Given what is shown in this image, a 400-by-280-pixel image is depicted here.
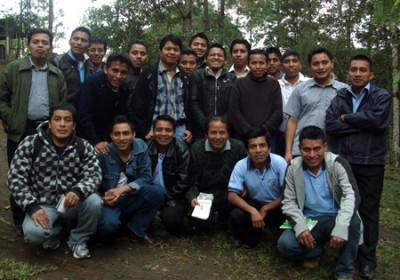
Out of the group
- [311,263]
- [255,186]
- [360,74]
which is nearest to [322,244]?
[311,263]

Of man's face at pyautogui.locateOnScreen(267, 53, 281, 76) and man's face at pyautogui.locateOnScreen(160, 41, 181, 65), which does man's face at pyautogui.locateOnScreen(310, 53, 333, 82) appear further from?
man's face at pyautogui.locateOnScreen(160, 41, 181, 65)

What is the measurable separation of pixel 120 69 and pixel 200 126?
1377 millimetres

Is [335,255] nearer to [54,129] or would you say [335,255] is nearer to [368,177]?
[368,177]

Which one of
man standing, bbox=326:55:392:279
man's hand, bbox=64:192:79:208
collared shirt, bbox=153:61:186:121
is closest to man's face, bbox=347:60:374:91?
man standing, bbox=326:55:392:279

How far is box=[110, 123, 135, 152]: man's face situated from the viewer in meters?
4.80

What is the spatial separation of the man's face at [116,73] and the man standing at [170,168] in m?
0.75

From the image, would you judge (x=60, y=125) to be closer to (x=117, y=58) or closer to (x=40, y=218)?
(x=40, y=218)

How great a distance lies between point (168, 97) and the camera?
5641mm

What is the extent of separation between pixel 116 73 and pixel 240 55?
1.96 m

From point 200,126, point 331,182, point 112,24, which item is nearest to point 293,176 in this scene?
point 331,182

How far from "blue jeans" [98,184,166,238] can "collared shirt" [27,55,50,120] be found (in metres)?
1.46

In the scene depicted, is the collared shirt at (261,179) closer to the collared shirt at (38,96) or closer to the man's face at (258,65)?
the man's face at (258,65)

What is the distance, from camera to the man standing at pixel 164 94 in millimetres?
5555

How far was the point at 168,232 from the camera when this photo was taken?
5.32m
